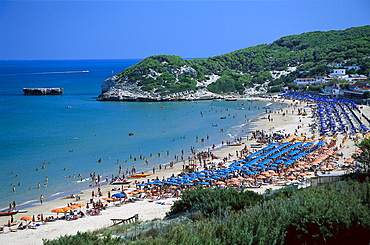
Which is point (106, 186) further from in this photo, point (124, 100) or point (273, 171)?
point (124, 100)

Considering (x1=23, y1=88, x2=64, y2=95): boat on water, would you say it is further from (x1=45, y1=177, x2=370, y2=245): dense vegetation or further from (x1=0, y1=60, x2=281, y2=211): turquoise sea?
(x1=45, y1=177, x2=370, y2=245): dense vegetation

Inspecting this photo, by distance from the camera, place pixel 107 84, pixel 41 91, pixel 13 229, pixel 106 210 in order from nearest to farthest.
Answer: pixel 13 229, pixel 106 210, pixel 107 84, pixel 41 91

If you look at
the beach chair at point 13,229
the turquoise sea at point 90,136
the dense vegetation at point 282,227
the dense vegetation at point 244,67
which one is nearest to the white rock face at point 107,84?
the dense vegetation at point 244,67

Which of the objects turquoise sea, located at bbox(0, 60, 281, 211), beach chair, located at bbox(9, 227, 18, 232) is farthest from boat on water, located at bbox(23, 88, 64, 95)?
beach chair, located at bbox(9, 227, 18, 232)

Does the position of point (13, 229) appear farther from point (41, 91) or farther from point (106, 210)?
point (41, 91)

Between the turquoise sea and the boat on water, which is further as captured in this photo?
the boat on water

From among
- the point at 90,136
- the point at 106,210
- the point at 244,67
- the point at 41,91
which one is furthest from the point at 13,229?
the point at 244,67
